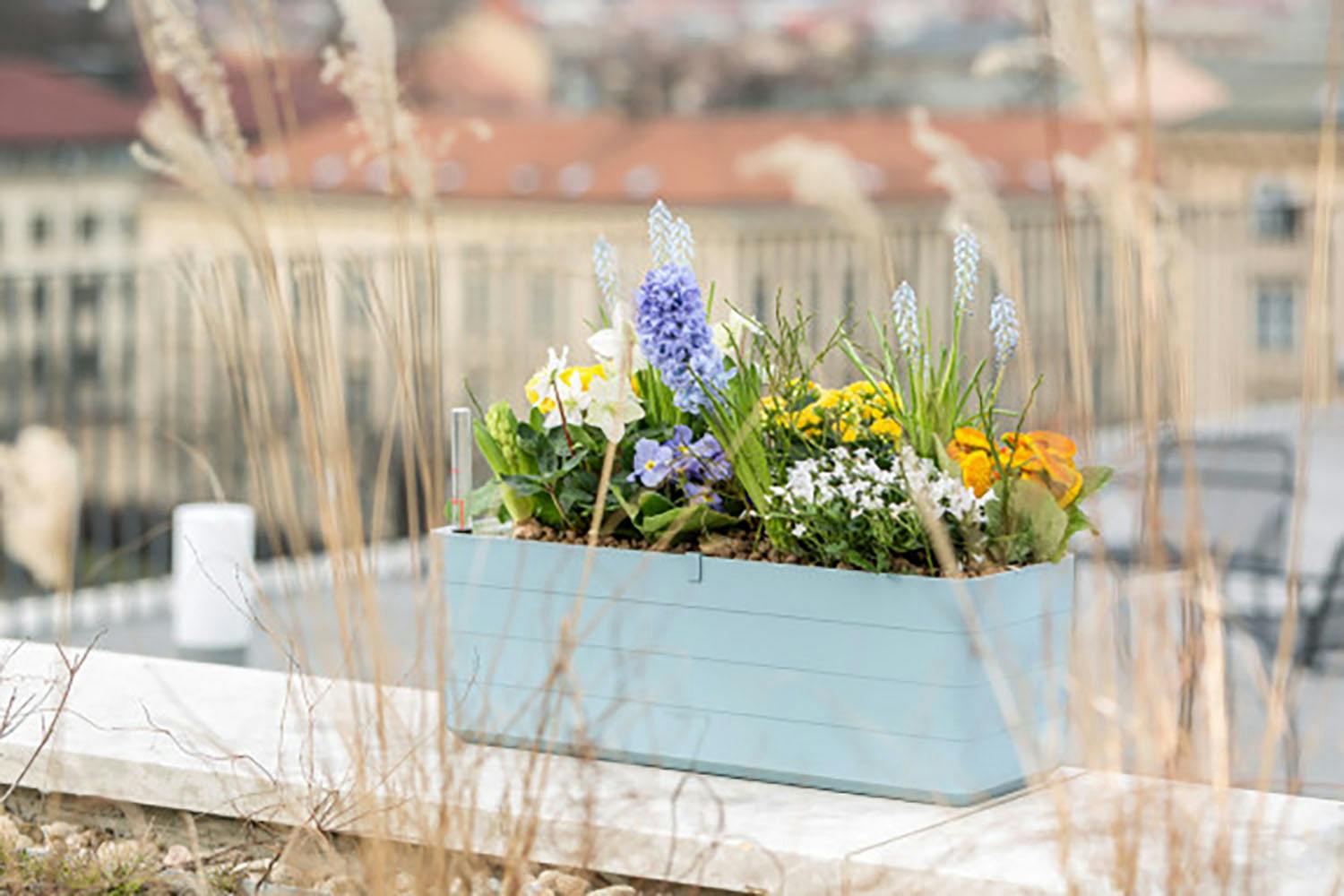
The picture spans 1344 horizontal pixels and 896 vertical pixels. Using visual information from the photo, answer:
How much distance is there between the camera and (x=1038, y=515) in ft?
6.84

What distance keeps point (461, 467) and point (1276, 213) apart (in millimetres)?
7007

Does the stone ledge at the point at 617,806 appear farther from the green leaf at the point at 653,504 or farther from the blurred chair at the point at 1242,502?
the blurred chair at the point at 1242,502

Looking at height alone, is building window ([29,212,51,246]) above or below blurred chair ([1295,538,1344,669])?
above

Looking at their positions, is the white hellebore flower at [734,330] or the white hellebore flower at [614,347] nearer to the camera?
the white hellebore flower at [614,347]

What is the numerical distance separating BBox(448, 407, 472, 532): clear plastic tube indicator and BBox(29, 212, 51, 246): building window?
60.4 m

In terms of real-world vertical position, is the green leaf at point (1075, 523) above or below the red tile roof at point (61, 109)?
below

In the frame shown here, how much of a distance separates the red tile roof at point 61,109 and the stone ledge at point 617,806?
58313 mm

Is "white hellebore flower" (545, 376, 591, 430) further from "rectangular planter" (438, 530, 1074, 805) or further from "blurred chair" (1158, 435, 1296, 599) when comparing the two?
"blurred chair" (1158, 435, 1296, 599)

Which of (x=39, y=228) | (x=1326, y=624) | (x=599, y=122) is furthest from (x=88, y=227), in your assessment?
(x=1326, y=624)

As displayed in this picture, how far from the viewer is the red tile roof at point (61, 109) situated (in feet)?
193

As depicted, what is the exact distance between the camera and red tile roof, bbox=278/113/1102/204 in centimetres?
4606

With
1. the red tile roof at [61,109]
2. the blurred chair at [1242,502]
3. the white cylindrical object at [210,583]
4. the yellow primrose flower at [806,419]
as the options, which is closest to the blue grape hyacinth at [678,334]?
the yellow primrose flower at [806,419]

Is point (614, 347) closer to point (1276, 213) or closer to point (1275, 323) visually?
point (1276, 213)

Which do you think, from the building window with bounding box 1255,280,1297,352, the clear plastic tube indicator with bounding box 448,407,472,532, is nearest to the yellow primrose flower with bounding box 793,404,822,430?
the clear plastic tube indicator with bounding box 448,407,472,532
